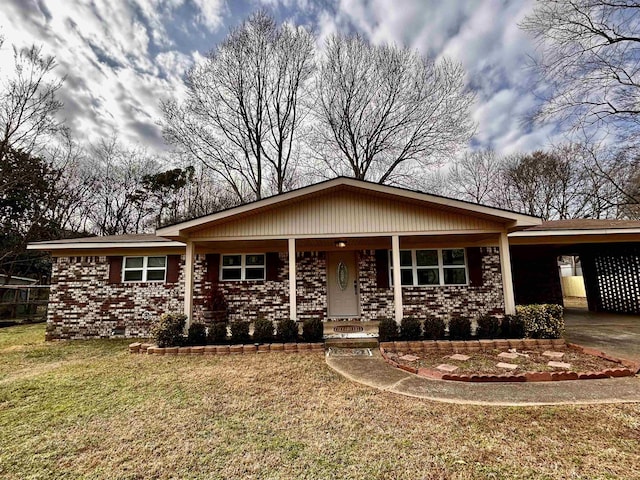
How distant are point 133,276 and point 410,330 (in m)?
7.75

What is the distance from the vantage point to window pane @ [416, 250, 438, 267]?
9.00 metres

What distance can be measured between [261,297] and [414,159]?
12019mm

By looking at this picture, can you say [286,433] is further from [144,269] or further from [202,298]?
[144,269]

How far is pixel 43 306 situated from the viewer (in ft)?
55.5

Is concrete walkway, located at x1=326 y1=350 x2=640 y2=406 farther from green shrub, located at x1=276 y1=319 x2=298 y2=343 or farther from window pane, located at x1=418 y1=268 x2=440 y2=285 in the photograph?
window pane, located at x1=418 y1=268 x2=440 y2=285

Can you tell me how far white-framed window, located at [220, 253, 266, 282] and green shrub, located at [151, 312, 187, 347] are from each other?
2485mm

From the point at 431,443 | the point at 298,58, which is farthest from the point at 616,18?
the point at 431,443

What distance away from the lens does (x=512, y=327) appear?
6.43 meters

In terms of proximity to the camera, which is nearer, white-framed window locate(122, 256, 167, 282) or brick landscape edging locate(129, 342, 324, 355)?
brick landscape edging locate(129, 342, 324, 355)

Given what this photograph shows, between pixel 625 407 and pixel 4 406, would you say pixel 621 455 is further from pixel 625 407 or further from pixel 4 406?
pixel 4 406

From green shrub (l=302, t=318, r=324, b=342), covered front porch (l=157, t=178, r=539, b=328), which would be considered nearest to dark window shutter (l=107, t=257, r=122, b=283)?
covered front porch (l=157, t=178, r=539, b=328)

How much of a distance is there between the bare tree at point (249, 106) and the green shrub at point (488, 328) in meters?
13.0

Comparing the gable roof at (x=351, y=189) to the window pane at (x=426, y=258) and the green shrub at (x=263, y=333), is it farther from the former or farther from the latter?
the green shrub at (x=263, y=333)

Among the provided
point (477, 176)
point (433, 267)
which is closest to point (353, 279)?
point (433, 267)
